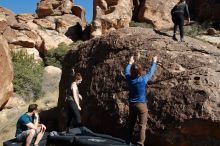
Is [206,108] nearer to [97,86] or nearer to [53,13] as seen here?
[97,86]

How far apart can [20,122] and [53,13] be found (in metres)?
31.0

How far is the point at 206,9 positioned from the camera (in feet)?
109

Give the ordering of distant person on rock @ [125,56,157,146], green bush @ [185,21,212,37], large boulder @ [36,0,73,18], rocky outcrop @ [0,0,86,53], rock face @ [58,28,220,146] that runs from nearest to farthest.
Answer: distant person on rock @ [125,56,157,146] → rock face @ [58,28,220,146] → green bush @ [185,21,212,37] → rocky outcrop @ [0,0,86,53] → large boulder @ [36,0,73,18]

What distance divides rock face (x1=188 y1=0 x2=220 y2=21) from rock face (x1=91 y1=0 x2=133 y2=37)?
4900mm

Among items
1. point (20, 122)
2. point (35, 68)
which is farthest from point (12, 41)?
point (20, 122)

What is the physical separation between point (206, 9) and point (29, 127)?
26116mm

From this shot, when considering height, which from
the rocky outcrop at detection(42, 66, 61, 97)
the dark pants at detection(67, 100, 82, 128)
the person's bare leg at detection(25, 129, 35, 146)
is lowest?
the rocky outcrop at detection(42, 66, 61, 97)

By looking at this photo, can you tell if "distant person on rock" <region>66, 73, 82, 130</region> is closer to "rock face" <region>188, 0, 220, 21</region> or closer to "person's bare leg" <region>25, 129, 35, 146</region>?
"person's bare leg" <region>25, 129, 35, 146</region>

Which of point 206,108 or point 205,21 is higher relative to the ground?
point 205,21

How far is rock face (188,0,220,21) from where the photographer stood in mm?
32269

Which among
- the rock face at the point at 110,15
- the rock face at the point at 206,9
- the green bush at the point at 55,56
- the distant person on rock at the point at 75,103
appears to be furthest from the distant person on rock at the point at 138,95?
the green bush at the point at 55,56

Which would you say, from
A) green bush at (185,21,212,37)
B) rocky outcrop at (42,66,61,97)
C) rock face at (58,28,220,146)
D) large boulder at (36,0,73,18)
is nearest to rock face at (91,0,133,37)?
large boulder at (36,0,73,18)

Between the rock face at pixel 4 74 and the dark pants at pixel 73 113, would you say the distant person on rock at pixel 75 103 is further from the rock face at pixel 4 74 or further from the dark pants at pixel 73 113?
the rock face at pixel 4 74

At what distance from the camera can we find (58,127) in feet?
45.2
